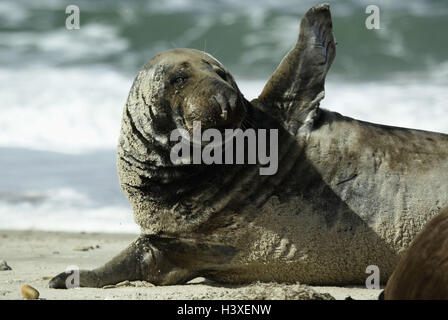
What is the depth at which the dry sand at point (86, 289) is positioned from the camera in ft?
13.2

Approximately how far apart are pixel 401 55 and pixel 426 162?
12977mm

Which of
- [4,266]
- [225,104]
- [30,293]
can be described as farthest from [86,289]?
[225,104]

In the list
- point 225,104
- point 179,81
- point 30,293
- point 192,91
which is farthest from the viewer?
point 179,81

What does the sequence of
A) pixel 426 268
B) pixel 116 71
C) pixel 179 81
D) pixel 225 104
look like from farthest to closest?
pixel 116 71 < pixel 179 81 < pixel 225 104 < pixel 426 268

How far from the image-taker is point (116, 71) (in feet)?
55.4

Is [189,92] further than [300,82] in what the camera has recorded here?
No

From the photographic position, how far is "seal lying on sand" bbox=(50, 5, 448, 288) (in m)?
4.71

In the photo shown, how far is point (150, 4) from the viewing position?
2025 centimetres

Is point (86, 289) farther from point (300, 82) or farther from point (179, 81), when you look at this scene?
point (300, 82)

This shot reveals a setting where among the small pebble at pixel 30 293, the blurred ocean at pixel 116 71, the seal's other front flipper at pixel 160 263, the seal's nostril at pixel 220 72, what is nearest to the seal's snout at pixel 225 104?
the seal's nostril at pixel 220 72

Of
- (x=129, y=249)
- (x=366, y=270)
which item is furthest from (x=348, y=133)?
(x=129, y=249)

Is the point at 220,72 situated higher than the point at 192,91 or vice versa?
the point at 220,72

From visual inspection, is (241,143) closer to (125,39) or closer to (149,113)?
(149,113)

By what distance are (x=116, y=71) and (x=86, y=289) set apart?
12.5 meters
